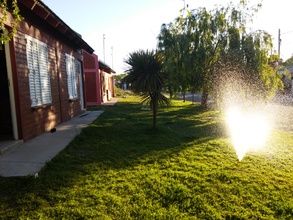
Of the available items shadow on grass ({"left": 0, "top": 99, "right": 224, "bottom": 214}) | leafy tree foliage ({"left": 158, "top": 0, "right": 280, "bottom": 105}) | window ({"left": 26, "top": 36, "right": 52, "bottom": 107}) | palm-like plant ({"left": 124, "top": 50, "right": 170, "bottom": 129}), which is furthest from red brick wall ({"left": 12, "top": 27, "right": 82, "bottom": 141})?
leafy tree foliage ({"left": 158, "top": 0, "right": 280, "bottom": 105})

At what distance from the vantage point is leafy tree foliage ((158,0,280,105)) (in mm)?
12008

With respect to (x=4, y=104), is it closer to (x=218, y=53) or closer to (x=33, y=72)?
(x=33, y=72)

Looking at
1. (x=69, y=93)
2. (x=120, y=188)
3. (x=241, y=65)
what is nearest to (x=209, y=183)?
(x=120, y=188)

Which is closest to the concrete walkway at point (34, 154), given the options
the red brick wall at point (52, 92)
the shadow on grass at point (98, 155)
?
the shadow on grass at point (98, 155)

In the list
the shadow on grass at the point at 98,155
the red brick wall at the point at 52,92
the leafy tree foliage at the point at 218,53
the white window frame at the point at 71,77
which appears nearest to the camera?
the shadow on grass at the point at 98,155

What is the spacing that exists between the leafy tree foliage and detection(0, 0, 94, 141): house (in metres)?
5.64

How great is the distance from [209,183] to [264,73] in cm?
1010

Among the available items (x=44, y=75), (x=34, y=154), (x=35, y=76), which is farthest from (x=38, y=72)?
(x=34, y=154)

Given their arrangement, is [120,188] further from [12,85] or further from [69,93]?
[69,93]

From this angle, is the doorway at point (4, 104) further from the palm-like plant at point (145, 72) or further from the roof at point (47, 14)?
the palm-like plant at point (145, 72)

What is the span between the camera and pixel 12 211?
2664mm

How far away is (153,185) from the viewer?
350cm

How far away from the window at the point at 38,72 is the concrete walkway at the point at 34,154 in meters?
0.99

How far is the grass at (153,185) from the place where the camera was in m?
2.83
